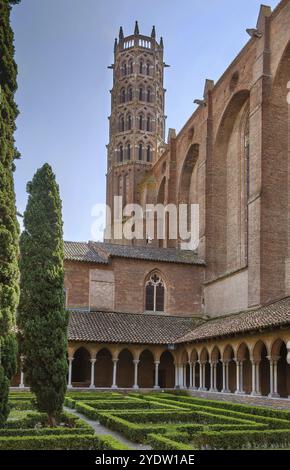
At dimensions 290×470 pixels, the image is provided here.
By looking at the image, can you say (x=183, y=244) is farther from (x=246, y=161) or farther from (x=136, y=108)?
(x=136, y=108)

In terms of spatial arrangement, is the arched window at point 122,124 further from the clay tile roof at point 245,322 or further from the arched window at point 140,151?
the clay tile roof at point 245,322

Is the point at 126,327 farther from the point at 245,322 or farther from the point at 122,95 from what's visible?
the point at 122,95

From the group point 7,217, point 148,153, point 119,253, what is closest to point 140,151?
point 148,153

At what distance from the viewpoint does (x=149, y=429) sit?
50.0ft

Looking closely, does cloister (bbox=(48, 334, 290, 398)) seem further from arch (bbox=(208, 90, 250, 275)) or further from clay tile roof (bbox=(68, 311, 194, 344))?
arch (bbox=(208, 90, 250, 275))

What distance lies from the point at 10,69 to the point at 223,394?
16.7 meters

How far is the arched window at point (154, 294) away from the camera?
36.0 m

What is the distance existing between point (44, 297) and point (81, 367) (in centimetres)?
1843

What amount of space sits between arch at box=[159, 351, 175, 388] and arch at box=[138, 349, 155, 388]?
0.54 metres

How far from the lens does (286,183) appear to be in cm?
2917

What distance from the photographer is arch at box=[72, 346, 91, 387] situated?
33975mm

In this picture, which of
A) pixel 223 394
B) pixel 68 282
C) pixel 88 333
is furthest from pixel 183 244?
pixel 223 394

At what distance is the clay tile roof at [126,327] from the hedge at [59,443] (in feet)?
55.5

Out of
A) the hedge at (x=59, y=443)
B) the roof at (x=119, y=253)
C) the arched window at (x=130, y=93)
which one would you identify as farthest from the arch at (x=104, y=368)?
the arched window at (x=130, y=93)
